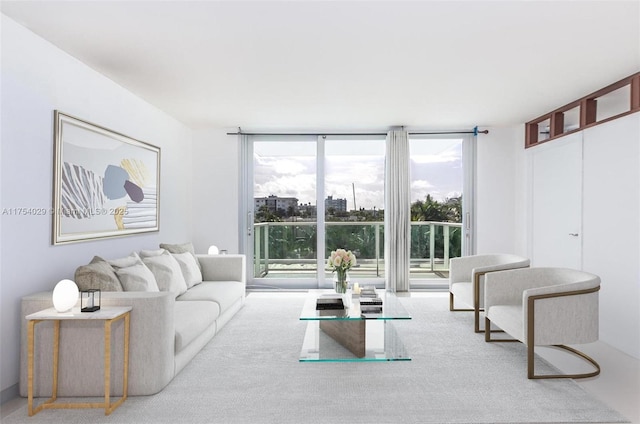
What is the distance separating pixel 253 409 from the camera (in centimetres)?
271

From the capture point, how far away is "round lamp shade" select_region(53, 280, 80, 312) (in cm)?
265

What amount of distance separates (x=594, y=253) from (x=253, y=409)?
12.5 feet

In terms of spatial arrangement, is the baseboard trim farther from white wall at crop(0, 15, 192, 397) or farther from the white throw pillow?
the white throw pillow

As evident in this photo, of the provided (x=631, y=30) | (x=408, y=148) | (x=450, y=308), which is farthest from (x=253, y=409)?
(x=408, y=148)

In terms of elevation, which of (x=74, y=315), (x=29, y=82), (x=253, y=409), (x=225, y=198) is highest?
(x=29, y=82)

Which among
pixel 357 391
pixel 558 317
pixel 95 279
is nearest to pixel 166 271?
pixel 95 279

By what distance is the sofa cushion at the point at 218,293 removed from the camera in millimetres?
4262

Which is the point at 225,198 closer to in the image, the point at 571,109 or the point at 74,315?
the point at 74,315

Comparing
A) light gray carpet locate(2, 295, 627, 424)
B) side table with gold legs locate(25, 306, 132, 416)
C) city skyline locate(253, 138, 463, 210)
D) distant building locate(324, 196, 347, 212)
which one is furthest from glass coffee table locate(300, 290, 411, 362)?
city skyline locate(253, 138, 463, 210)

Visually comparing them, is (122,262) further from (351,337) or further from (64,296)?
(351,337)

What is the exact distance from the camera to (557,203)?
17.3 feet

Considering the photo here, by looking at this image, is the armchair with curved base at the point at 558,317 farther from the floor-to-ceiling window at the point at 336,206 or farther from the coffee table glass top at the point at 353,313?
the floor-to-ceiling window at the point at 336,206

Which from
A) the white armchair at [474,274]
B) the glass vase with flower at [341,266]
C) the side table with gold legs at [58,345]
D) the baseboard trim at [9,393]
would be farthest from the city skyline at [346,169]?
the baseboard trim at [9,393]

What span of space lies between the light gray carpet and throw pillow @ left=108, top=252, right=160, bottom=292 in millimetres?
759
